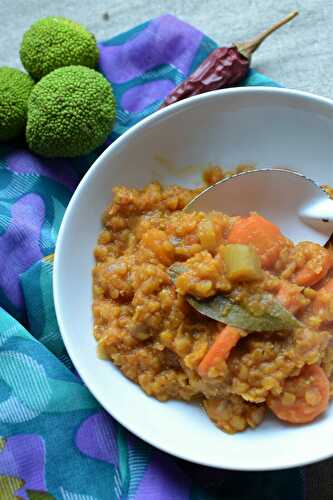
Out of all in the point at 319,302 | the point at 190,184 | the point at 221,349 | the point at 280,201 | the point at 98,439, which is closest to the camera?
the point at 221,349

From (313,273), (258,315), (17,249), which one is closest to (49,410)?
(17,249)

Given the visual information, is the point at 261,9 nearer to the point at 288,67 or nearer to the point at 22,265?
the point at 288,67

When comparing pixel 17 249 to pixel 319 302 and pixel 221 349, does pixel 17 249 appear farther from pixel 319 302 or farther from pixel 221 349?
pixel 319 302

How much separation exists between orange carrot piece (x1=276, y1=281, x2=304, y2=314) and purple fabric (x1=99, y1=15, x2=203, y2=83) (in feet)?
4.84

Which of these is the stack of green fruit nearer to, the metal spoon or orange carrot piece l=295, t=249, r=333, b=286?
the metal spoon

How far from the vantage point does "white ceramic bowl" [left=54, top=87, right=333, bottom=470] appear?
2678mm

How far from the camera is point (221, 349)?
2.52 m

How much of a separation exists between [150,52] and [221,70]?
46cm

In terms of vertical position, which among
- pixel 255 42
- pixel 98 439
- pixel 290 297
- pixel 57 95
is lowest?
pixel 98 439

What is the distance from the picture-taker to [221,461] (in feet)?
8.57

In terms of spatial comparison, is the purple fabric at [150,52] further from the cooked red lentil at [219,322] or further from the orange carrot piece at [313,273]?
the orange carrot piece at [313,273]

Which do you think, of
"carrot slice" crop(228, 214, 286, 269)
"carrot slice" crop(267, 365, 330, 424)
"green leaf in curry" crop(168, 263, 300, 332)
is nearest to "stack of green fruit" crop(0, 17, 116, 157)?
"carrot slice" crop(228, 214, 286, 269)

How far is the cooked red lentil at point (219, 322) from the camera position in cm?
255

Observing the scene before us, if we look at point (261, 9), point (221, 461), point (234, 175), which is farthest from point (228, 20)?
point (221, 461)
